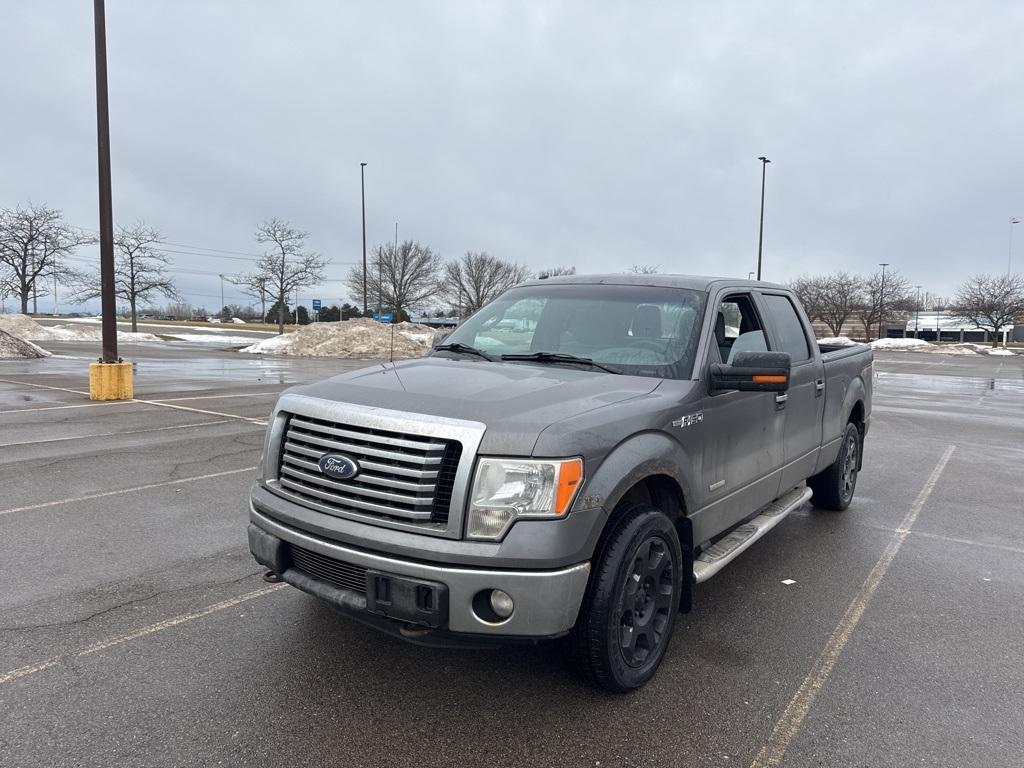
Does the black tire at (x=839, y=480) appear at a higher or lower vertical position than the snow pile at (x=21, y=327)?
lower

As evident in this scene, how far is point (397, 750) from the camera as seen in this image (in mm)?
2676

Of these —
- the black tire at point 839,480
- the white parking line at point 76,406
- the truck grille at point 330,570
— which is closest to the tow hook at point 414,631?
the truck grille at point 330,570

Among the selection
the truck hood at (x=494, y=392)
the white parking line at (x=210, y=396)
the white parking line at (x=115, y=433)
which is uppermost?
the truck hood at (x=494, y=392)

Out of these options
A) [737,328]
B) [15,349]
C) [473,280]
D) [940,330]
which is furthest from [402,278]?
[940,330]

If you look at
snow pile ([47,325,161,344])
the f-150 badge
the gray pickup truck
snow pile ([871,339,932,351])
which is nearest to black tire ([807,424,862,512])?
the gray pickup truck

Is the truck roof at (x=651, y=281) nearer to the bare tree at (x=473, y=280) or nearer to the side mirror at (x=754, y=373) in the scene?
the side mirror at (x=754, y=373)

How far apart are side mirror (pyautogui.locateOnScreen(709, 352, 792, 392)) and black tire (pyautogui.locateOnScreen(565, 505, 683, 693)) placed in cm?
79

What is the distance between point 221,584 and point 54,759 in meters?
1.69

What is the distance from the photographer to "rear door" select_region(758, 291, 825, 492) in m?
4.75

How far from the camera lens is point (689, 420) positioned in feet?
11.3

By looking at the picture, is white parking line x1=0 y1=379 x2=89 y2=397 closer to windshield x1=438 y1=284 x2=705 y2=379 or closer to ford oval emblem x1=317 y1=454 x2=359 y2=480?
windshield x1=438 y1=284 x2=705 y2=379

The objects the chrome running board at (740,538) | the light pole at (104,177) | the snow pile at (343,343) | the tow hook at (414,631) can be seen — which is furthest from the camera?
the snow pile at (343,343)

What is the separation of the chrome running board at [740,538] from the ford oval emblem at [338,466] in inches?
70.9

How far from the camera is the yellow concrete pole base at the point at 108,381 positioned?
12.5 m
